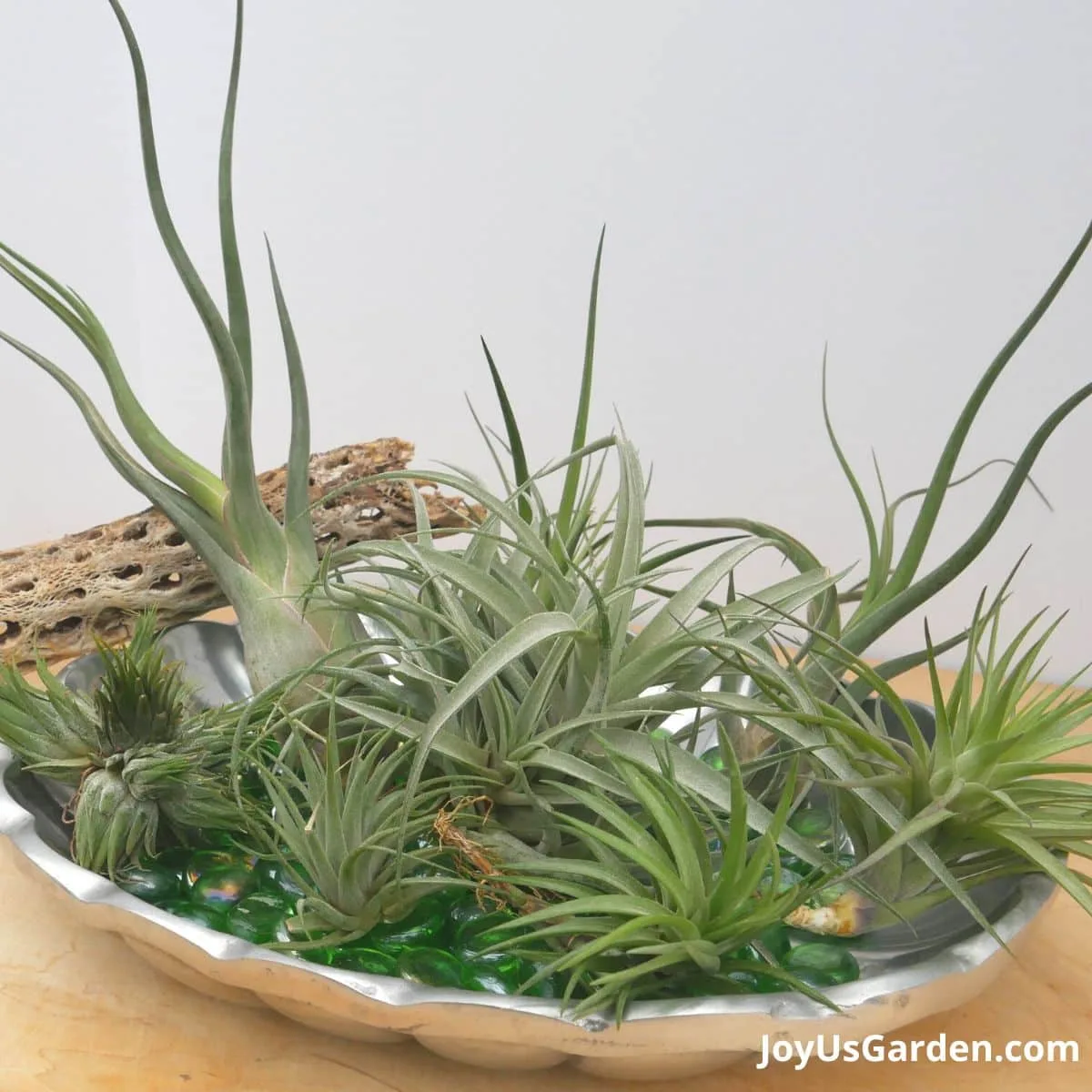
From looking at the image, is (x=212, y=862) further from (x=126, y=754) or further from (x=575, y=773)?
(x=575, y=773)

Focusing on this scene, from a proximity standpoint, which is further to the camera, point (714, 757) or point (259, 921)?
point (714, 757)

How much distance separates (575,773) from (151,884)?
172mm

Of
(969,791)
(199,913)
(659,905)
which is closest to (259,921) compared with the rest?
(199,913)

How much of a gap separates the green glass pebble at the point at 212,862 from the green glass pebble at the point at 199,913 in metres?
0.02

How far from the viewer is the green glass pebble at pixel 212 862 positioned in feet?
1.55

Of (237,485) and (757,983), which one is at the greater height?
(237,485)

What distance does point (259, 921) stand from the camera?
44cm

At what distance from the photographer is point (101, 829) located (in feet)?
1.49

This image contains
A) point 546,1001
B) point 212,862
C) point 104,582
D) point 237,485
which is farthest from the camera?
point 104,582

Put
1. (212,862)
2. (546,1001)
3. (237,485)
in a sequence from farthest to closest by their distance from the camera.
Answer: (237,485) → (212,862) → (546,1001)

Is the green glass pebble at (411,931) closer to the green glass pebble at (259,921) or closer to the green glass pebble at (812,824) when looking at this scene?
the green glass pebble at (259,921)

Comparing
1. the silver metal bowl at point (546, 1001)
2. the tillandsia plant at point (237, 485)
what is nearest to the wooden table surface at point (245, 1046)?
the silver metal bowl at point (546, 1001)

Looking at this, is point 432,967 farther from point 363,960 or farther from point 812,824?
point 812,824

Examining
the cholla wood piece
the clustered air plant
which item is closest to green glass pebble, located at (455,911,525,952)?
the clustered air plant
